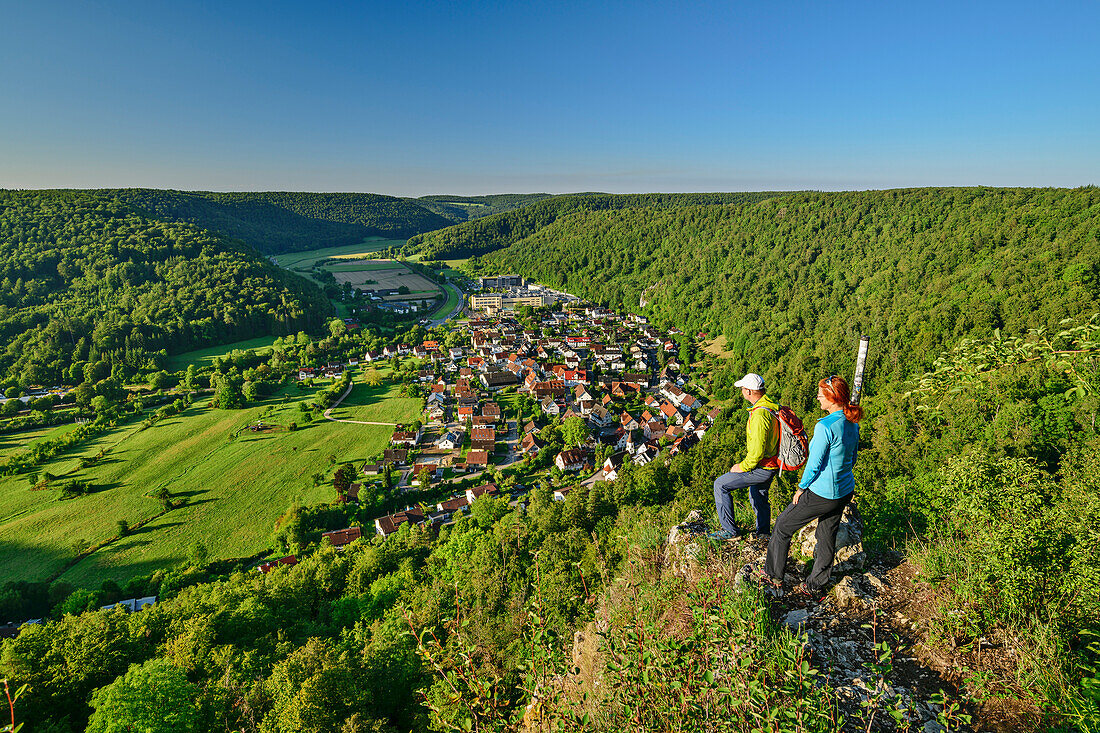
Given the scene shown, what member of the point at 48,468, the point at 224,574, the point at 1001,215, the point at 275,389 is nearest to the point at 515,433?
the point at 224,574

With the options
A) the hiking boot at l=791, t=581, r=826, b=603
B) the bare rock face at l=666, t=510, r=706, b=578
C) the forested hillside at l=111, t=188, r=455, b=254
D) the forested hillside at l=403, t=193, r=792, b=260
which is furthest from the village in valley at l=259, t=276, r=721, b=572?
the forested hillside at l=111, t=188, r=455, b=254

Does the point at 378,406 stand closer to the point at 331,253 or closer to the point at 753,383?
the point at 753,383

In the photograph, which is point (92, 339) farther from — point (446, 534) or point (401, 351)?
point (446, 534)

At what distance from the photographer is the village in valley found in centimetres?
3006

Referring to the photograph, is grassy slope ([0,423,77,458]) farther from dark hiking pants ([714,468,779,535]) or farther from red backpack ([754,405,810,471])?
red backpack ([754,405,810,471])

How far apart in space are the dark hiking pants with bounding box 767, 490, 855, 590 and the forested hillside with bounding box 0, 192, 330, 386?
69.5 m

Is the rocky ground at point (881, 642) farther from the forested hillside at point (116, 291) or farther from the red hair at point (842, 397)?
the forested hillside at point (116, 291)

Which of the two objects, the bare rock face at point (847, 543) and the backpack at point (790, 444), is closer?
the backpack at point (790, 444)

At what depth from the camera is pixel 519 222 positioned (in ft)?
579

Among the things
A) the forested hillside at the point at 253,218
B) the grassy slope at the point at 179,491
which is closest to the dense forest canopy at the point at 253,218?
the forested hillside at the point at 253,218

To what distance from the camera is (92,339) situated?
58500mm

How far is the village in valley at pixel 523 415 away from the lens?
30062mm

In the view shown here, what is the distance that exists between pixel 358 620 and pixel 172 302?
77777 millimetres

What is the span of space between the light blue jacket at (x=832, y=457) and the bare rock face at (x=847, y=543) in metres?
1.01
